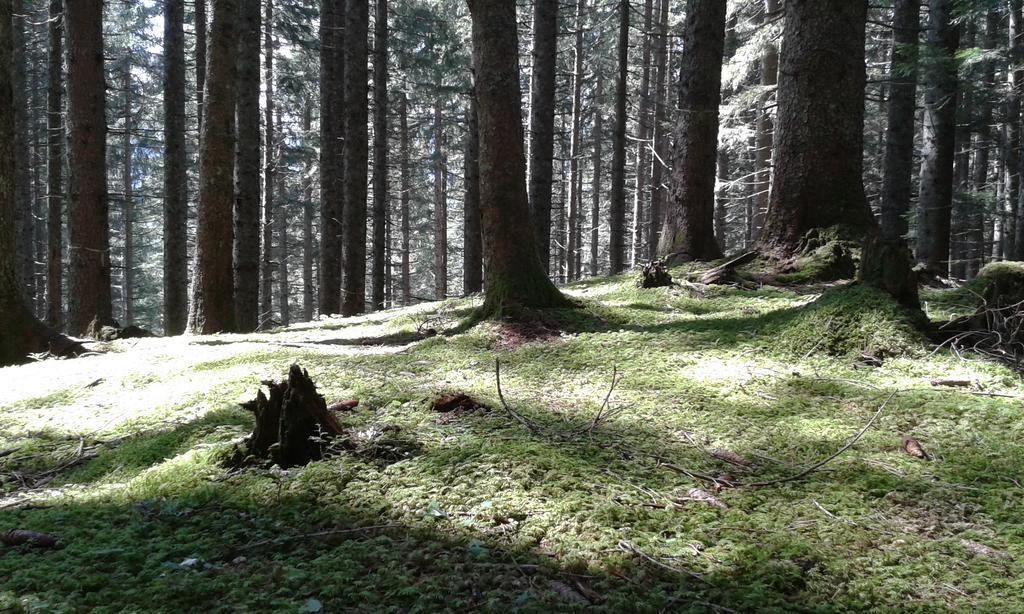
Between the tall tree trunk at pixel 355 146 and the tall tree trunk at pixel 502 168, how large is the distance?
761 cm

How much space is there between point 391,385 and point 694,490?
94.3 inches

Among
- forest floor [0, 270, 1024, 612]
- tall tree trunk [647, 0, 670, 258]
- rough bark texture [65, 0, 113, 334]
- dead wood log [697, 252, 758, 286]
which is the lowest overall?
forest floor [0, 270, 1024, 612]

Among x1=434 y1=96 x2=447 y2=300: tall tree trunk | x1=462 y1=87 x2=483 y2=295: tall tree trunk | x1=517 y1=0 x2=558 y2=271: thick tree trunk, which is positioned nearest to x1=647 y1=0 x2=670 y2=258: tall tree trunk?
x1=434 y1=96 x2=447 y2=300: tall tree trunk

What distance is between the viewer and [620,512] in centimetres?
226

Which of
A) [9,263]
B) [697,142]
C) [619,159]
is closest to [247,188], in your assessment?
[9,263]

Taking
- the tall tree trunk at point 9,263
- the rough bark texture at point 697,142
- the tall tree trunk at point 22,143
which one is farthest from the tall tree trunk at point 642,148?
the tall tree trunk at point 9,263

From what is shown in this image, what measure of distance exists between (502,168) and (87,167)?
22.9 feet

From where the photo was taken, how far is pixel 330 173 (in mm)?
13328

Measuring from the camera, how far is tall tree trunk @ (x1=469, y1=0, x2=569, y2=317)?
215 inches

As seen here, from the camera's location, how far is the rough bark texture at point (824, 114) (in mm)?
6031

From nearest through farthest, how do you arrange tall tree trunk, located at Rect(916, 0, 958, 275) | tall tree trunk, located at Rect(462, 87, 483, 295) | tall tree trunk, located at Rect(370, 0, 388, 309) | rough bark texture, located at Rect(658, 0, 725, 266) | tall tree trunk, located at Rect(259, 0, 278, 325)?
rough bark texture, located at Rect(658, 0, 725, 266), tall tree trunk, located at Rect(916, 0, 958, 275), tall tree trunk, located at Rect(462, 87, 483, 295), tall tree trunk, located at Rect(370, 0, 388, 309), tall tree trunk, located at Rect(259, 0, 278, 325)

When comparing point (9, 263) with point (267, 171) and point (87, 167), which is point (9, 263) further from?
point (267, 171)

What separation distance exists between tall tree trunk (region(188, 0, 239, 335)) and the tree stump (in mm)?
5948

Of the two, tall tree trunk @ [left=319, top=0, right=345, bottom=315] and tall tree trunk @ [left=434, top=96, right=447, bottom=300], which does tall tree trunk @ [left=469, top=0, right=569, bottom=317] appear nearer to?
tall tree trunk @ [left=319, top=0, right=345, bottom=315]
